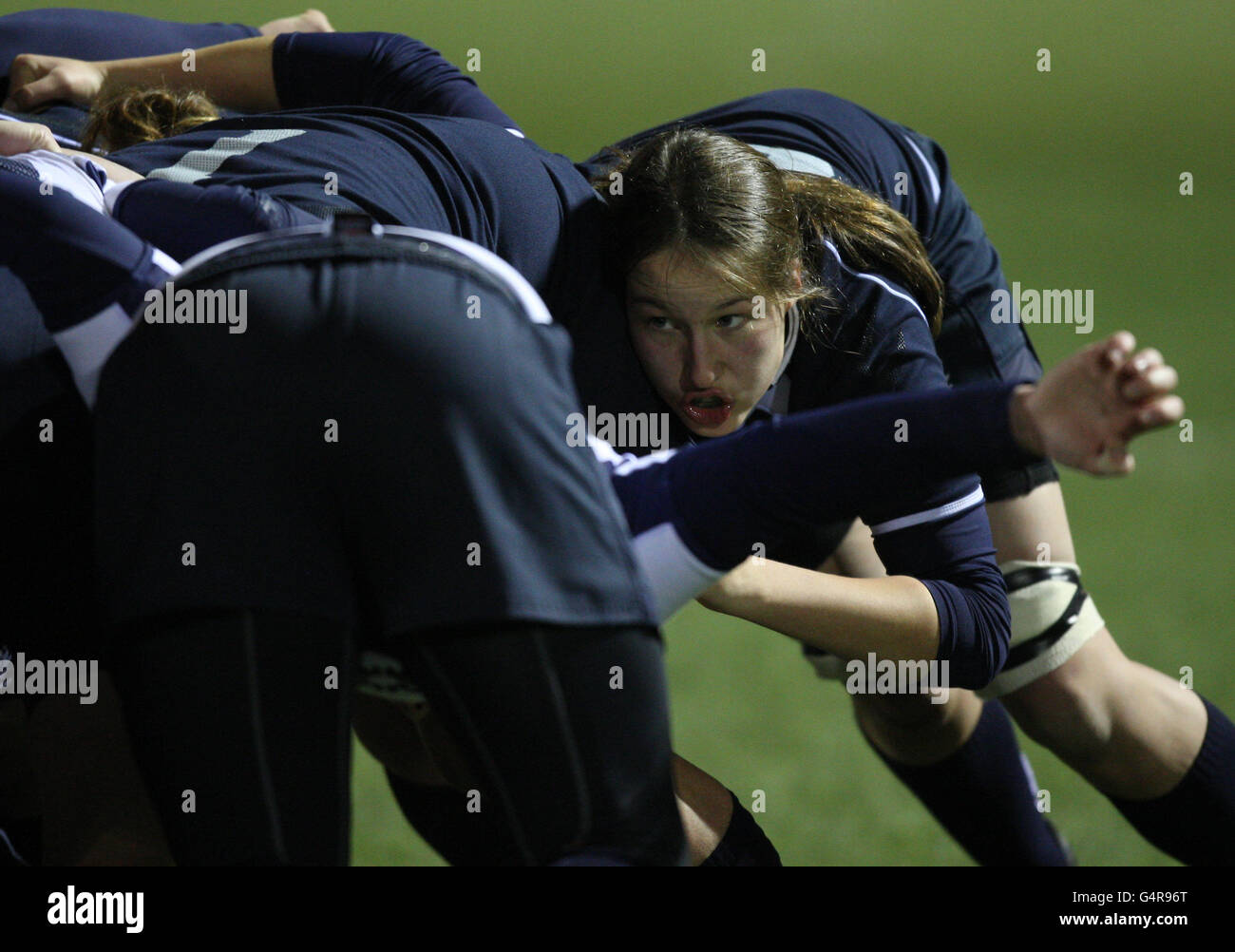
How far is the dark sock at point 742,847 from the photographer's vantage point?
1.13 m

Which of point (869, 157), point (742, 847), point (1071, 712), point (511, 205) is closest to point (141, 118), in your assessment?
point (511, 205)

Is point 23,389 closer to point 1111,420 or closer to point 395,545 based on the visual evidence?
point 395,545

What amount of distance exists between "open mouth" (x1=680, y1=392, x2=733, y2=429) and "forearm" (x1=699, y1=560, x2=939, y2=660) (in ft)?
0.69

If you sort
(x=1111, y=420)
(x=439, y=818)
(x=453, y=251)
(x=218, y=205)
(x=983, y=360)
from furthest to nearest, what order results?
(x=983, y=360)
(x=439, y=818)
(x=218, y=205)
(x=453, y=251)
(x=1111, y=420)

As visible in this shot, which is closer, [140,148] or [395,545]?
[395,545]

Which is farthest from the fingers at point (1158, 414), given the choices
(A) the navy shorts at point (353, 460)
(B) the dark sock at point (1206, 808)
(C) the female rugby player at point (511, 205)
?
(B) the dark sock at point (1206, 808)

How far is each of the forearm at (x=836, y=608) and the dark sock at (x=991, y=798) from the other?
598mm

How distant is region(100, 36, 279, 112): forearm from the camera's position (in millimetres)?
1564

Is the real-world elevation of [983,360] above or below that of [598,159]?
below

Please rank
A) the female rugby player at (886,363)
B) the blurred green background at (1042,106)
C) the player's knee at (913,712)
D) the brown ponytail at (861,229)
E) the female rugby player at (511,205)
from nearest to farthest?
the female rugby player at (511,205) < the female rugby player at (886,363) < the brown ponytail at (861,229) < the player's knee at (913,712) < the blurred green background at (1042,106)

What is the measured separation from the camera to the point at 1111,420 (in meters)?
0.71

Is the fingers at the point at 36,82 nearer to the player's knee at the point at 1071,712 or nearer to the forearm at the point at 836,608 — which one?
the forearm at the point at 836,608
